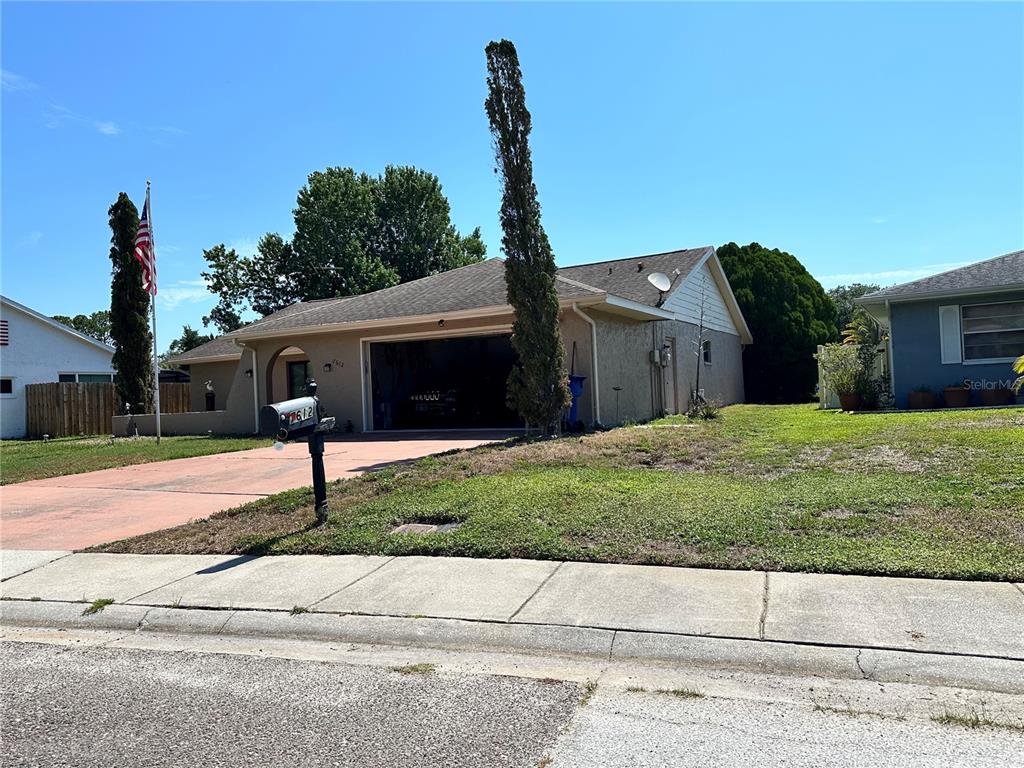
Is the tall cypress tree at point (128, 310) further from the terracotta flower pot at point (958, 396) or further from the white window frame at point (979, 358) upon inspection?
the white window frame at point (979, 358)

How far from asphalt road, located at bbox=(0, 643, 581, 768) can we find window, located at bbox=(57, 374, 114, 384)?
27838 millimetres

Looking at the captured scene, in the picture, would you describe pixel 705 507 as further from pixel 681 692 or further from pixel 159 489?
pixel 159 489

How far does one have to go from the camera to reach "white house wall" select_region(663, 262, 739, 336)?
1995 centimetres

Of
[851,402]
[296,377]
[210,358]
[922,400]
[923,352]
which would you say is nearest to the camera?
[922,400]

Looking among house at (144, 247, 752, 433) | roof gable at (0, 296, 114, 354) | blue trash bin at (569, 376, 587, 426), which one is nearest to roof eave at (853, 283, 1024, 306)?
house at (144, 247, 752, 433)

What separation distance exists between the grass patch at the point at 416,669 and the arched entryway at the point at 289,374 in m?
16.8

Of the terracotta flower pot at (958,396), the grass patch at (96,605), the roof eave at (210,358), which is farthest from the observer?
the roof eave at (210,358)

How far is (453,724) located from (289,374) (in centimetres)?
1908

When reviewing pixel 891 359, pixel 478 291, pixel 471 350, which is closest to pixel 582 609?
pixel 478 291

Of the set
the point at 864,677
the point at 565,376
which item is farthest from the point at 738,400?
the point at 864,677

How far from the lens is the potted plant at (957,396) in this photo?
51.8ft

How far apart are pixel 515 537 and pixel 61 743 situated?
3720 millimetres

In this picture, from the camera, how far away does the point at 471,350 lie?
21453mm

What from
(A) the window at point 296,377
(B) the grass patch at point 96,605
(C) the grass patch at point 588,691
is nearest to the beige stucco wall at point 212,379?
(A) the window at point 296,377
